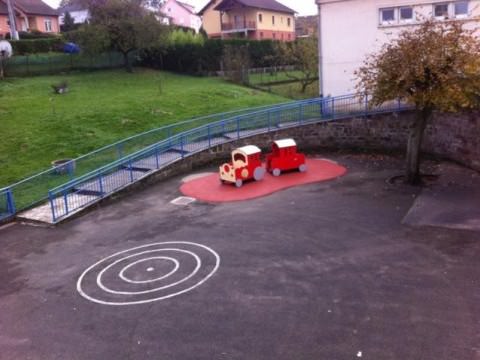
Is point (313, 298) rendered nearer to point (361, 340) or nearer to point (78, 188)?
point (361, 340)

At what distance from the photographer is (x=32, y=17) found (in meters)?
59.2

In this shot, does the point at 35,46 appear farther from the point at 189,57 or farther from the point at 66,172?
the point at 66,172

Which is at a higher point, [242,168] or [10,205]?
[242,168]

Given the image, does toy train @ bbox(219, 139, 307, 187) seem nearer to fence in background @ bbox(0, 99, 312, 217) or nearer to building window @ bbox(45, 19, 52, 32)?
fence in background @ bbox(0, 99, 312, 217)

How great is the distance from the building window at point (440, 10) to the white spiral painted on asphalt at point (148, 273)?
1584cm

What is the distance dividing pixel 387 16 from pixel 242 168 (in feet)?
35.7

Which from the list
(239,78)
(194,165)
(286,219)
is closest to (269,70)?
(239,78)

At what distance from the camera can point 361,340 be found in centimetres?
727

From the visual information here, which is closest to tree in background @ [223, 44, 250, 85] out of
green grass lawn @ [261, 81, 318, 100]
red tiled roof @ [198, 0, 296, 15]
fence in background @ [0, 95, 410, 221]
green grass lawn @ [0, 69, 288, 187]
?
green grass lawn @ [0, 69, 288, 187]

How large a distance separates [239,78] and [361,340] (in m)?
29.6

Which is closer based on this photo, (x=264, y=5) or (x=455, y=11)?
(x=455, y=11)

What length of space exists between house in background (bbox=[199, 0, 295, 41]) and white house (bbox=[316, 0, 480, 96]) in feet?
125

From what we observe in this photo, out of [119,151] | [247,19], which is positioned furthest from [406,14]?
[247,19]

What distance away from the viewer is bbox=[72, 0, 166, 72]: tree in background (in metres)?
34.0
